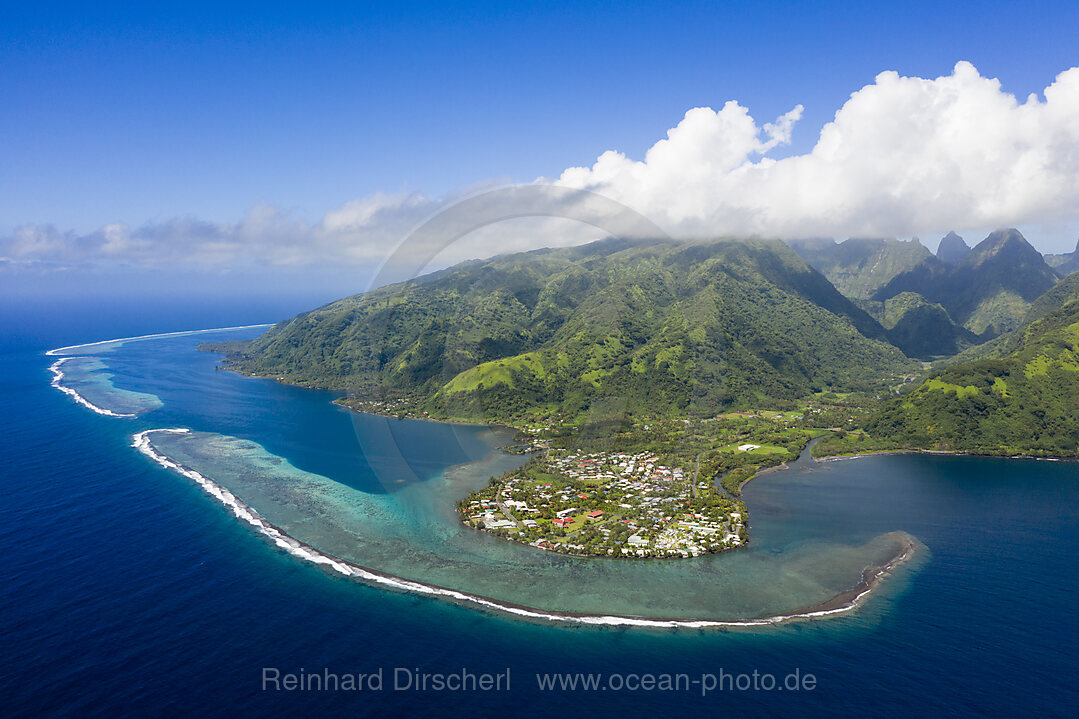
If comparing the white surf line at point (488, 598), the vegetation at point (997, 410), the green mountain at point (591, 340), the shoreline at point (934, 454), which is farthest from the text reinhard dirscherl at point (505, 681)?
the green mountain at point (591, 340)

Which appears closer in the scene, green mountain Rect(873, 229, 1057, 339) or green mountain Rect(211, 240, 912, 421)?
green mountain Rect(211, 240, 912, 421)

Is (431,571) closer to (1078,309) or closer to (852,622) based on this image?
(852,622)

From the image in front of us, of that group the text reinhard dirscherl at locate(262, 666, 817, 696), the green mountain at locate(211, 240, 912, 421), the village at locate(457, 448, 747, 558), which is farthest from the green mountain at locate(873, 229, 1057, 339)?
the text reinhard dirscherl at locate(262, 666, 817, 696)

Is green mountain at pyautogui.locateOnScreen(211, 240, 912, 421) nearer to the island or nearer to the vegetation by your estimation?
the island

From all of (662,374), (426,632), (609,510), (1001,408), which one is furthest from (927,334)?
(426,632)

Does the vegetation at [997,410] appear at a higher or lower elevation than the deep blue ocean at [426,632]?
higher

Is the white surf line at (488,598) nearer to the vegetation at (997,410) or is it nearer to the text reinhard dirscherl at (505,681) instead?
the text reinhard dirscherl at (505,681)
